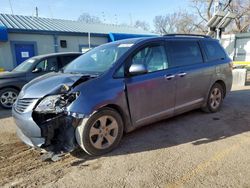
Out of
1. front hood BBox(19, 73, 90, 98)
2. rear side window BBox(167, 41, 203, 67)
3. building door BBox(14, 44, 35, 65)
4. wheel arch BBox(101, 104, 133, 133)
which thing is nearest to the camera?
front hood BBox(19, 73, 90, 98)

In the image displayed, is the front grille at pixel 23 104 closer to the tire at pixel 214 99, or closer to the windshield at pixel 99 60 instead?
the windshield at pixel 99 60

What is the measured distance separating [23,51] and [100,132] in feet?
43.5

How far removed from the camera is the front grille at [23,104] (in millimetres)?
3350

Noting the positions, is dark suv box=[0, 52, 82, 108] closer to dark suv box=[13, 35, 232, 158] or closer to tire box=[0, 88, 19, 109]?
tire box=[0, 88, 19, 109]

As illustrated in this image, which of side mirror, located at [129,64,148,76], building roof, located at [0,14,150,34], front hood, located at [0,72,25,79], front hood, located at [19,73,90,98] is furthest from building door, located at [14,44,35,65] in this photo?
side mirror, located at [129,64,148,76]

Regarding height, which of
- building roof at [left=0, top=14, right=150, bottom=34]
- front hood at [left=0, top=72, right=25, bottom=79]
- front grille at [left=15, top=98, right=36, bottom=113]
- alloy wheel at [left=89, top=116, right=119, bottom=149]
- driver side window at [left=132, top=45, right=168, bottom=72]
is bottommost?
alloy wheel at [left=89, top=116, right=119, bottom=149]

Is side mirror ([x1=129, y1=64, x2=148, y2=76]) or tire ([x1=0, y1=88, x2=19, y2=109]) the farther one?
tire ([x1=0, y1=88, x2=19, y2=109])

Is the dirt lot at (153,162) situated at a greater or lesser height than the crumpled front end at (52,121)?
lesser

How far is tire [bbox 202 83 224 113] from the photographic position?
5.46 metres

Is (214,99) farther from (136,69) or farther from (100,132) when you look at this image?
(100,132)

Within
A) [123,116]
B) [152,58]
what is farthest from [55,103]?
[152,58]

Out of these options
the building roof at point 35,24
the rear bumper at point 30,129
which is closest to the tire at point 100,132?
the rear bumper at point 30,129

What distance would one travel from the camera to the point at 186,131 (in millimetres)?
4492

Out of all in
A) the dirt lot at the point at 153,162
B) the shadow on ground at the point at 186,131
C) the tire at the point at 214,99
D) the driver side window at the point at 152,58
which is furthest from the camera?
the tire at the point at 214,99
